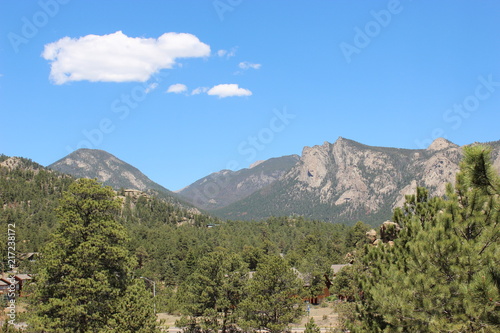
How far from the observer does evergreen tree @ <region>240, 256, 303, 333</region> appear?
112 ft

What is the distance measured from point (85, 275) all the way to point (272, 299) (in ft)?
51.7

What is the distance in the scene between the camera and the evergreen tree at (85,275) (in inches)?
928

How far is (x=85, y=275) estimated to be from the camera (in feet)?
81.0

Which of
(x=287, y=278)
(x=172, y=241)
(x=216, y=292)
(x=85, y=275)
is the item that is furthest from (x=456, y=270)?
(x=172, y=241)

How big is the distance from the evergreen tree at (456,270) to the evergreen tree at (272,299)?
21460 millimetres

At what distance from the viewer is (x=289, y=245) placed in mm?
126312

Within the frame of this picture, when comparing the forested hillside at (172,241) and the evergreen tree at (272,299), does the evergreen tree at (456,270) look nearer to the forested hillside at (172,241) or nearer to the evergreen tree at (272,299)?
the forested hillside at (172,241)

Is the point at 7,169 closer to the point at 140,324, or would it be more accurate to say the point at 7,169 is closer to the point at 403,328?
the point at 140,324

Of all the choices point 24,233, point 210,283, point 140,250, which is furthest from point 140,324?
point 24,233

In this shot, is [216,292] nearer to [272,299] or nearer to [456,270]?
[272,299]

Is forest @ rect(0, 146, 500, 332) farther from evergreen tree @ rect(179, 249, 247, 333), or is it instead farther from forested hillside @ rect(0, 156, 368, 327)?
forested hillside @ rect(0, 156, 368, 327)

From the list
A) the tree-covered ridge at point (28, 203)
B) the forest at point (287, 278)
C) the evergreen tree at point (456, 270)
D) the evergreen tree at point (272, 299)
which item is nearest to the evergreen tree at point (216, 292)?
the forest at point (287, 278)

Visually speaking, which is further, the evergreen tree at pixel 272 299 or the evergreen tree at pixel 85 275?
the evergreen tree at pixel 272 299

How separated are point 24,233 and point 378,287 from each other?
11153cm
